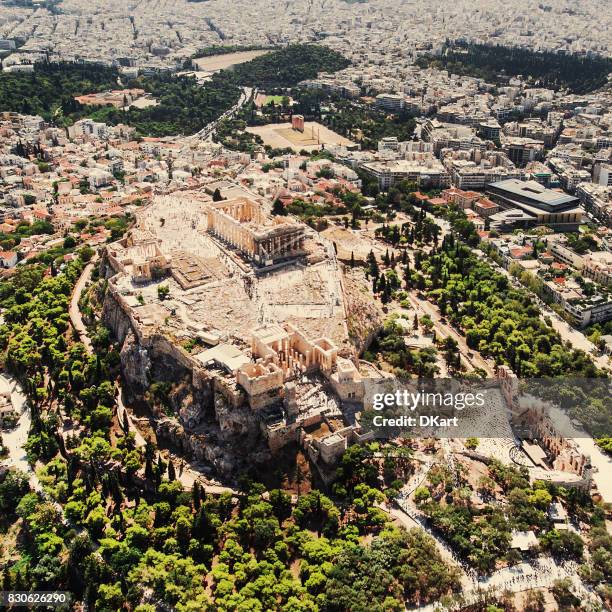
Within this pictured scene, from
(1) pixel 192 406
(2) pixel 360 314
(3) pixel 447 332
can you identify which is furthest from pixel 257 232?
(1) pixel 192 406

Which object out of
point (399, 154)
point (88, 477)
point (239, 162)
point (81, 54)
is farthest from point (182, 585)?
point (81, 54)

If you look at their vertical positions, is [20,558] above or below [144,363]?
below

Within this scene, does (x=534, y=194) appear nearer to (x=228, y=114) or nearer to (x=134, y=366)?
(x=134, y=366)

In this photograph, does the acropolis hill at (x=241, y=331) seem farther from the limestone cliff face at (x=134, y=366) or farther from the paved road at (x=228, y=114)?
the paved road at (x=228, y=114)

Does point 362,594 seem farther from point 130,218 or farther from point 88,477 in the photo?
point 130,218

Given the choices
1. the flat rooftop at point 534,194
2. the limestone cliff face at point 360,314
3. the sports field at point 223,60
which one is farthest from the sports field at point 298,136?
the limestone cliff face at point 360,314

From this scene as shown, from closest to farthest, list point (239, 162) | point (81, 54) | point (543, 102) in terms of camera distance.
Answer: point (239, 162) → point (543, 102) → point (81, 54)

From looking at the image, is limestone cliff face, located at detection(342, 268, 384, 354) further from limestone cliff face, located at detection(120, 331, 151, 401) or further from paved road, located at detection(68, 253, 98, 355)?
paved road, located at detection(68, 253, 98, 355)
